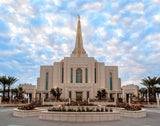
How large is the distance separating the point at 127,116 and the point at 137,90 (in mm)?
35629

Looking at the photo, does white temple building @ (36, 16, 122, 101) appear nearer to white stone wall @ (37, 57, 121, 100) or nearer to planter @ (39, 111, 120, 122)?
white stone wall @ (37, 57, 121, 100)

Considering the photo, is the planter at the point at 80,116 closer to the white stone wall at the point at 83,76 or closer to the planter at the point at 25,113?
the planter at the point at 25,113

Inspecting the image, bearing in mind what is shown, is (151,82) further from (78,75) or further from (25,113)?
(25,113)

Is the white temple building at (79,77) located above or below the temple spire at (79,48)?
below

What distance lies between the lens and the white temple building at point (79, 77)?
48.3m

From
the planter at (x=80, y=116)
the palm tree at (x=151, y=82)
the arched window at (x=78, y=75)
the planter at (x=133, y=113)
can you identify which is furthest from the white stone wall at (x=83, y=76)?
the planter at (x=80, y=116)

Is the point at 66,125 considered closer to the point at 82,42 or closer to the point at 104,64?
the point at 104,64

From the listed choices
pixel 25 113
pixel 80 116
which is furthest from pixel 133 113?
pixel 25 113

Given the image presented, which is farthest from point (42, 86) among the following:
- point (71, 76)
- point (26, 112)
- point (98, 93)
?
point (26, 112)

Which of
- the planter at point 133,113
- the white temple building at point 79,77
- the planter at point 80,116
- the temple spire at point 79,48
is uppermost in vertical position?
the temple spire at point 79,48

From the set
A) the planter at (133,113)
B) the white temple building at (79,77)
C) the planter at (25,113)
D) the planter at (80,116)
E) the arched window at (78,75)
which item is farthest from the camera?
the arched window at (78,75)

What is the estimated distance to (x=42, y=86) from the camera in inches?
2147

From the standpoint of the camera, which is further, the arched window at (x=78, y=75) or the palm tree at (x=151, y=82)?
the arched window at (x=78, y=75)

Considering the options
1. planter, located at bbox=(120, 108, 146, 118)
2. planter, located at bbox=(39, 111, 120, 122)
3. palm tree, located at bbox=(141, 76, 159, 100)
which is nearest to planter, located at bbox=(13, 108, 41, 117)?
planter, located at bbox=(39, 111, 120, 122)
